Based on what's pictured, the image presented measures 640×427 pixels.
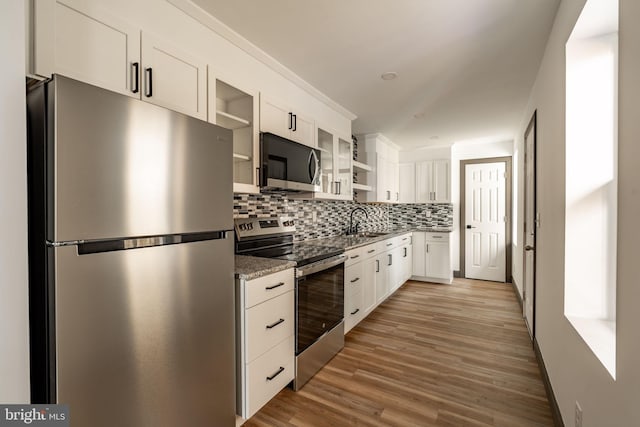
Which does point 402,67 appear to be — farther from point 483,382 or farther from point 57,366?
point 57,366

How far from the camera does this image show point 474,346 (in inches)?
105

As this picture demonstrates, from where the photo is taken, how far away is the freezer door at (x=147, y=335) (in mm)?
929

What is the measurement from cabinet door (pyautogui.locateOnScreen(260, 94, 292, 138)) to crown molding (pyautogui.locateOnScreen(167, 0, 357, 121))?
0.89ft

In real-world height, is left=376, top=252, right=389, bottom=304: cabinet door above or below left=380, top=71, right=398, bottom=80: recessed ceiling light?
below

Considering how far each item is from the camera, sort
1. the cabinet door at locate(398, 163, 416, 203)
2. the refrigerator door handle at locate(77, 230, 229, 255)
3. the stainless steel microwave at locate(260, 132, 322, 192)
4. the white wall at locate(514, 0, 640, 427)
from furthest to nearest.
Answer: the cabinet door at locate(398, 163, 416, 203)
the stainless steel microwave at locate(260, 132, 322, 192)
the refrigerator door handle at locate(77, 230, 229, 255)
the white wall at locate(514, 0, 640, 427)

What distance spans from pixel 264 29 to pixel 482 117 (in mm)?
3007

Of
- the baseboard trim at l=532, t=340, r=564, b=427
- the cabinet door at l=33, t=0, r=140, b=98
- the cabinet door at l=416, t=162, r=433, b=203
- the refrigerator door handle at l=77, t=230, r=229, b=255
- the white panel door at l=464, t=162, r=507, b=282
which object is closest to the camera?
the refrigerator door handle at l=77, t=230, r=229, b=255

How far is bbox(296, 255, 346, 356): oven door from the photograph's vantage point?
6.72 ft

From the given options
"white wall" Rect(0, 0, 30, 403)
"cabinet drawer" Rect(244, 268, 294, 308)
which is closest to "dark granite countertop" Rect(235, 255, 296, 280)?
"cabinet drawer" Rect(244, 268, 294, 308)

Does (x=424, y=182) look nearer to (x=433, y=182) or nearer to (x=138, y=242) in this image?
(x=433, y=182)

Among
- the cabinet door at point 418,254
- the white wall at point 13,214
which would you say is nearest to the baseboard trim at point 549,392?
the white wall at point 13,214

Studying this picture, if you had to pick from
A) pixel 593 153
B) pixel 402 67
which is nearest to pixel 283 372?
pixel 593 153

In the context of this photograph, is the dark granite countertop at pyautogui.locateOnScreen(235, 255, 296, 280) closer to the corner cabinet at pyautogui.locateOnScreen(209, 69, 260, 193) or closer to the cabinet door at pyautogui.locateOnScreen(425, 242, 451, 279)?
the corner cabinet at pyautogui.locateOnScreen(209, 69, 260, 193)

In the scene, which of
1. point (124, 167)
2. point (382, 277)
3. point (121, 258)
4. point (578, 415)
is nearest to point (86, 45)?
point (124, 167)
